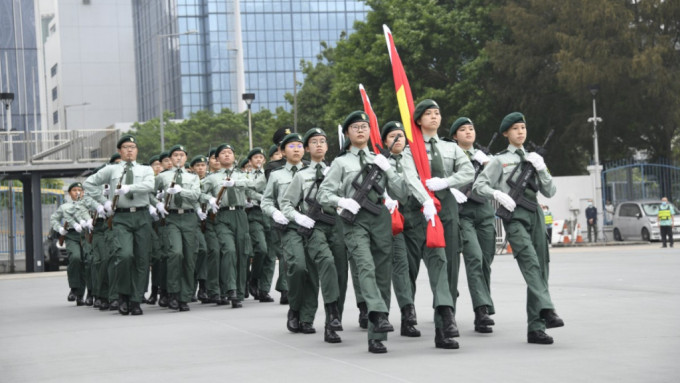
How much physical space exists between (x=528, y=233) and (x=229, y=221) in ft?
22.2

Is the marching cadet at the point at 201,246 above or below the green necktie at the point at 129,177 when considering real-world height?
below

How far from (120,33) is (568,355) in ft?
Answer: 381

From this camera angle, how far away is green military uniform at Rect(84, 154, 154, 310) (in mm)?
15070

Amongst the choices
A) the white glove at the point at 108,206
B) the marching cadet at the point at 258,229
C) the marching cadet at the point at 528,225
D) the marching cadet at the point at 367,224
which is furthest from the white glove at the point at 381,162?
the marching cadet at the point at 258,229

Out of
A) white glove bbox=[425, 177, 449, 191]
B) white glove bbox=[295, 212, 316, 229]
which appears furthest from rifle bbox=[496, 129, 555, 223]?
white glove bbox=[295, 212, 316, 229]

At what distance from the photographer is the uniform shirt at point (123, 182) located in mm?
14977

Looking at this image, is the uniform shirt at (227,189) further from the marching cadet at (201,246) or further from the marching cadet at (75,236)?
the marching cadet at (75,236)

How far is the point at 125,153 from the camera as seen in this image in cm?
1520

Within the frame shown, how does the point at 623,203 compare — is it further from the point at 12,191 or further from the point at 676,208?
the point at 12,191

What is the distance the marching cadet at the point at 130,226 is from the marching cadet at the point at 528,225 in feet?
19.1

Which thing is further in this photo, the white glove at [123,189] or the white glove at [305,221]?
the white glove at [123,189]

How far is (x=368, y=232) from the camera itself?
998cm

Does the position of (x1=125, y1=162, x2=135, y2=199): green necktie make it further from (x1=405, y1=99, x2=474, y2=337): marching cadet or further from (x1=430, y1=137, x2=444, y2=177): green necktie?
(x1=430, y1=137, x2=444, y2=177): green necktie

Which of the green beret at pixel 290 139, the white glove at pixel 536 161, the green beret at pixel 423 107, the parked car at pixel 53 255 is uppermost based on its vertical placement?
the green beret at pixel 423 107
